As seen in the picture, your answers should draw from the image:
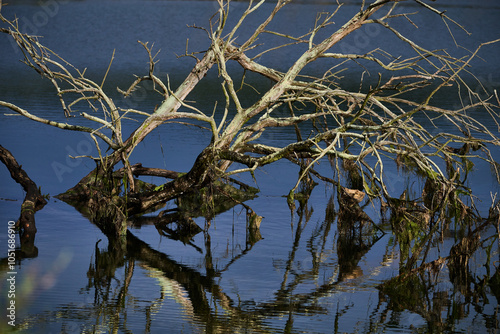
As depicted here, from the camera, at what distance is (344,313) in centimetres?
533

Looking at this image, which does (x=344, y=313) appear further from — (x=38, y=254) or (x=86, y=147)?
(x=86, y=147)

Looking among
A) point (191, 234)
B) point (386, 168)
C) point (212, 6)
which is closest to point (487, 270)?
point (191, 234)

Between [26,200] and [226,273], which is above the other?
[26,200]

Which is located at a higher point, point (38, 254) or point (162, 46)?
point (162, 46)

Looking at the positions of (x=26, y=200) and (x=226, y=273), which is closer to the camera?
(x=226, y=273)

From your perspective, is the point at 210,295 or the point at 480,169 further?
the point at 480,169

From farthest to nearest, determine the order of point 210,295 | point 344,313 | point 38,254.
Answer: point 38,254 → point 210,295 → point 344,313

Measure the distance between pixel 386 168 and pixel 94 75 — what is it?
39.6 ft

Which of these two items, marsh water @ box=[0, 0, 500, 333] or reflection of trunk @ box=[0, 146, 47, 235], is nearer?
marsh water @ box=[0, 0, 500, 333]

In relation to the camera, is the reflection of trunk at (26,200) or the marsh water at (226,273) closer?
the marsh water at (226,273)

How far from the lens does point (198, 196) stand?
28.3 feet

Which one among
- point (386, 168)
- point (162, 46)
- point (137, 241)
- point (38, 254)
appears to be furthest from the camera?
point (162, 46)

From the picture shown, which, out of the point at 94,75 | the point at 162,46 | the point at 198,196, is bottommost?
the point at 198,196

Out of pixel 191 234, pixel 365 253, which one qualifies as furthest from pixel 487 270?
pixel 191 234
